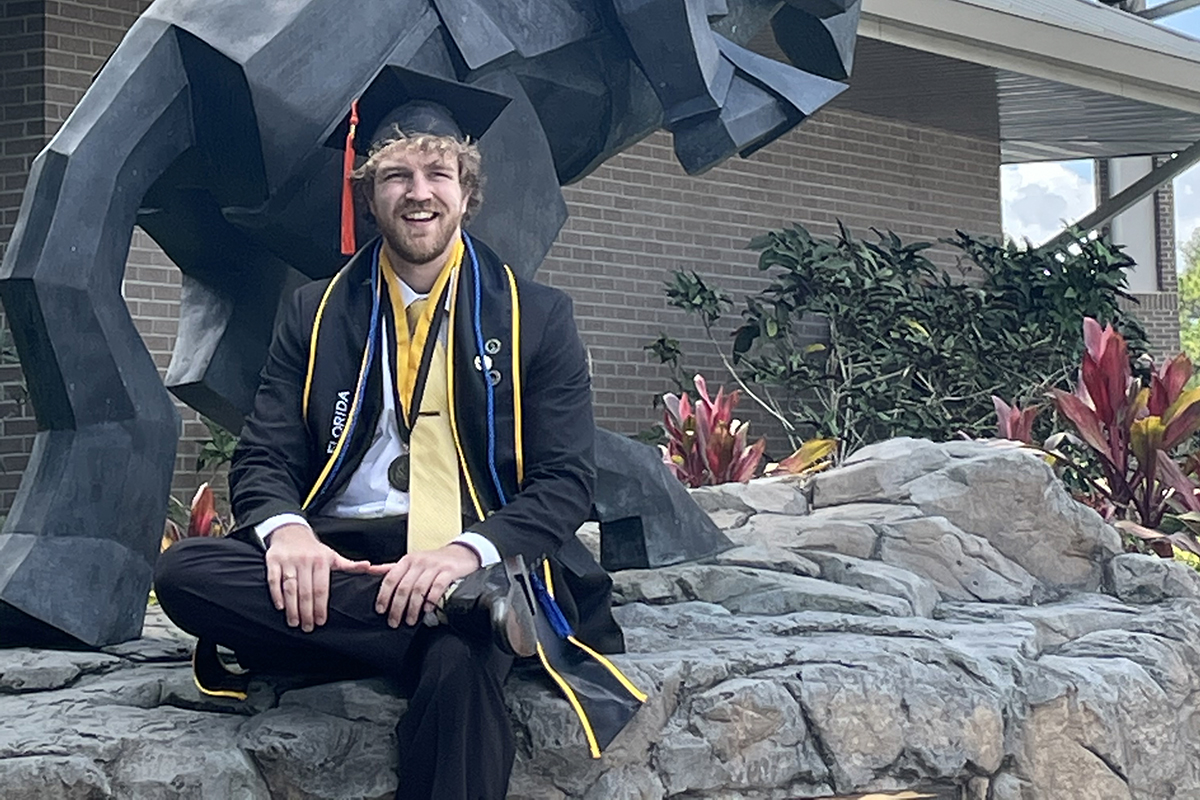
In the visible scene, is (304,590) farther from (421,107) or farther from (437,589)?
(421,107)

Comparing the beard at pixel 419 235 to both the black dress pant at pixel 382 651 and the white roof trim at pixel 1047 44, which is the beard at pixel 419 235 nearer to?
the black dress pant at pixel 382 651

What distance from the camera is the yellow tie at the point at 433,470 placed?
293cm

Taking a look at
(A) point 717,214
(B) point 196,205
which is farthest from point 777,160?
(B) point 196,205

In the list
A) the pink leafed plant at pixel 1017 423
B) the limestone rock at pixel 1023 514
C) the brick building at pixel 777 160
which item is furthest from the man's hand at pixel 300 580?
the pink leafed plant at pixel 1017 423

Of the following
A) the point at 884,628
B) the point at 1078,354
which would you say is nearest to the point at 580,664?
the point at 884,628

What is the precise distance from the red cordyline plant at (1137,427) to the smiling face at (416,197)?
14.7 feet

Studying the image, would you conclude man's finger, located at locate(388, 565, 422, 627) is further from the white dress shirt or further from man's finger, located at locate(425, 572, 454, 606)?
the white dress shirt

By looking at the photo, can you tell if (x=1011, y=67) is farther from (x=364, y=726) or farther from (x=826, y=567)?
(x=364, y=726)

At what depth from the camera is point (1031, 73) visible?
31.8 ft

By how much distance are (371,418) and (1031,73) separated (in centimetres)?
751

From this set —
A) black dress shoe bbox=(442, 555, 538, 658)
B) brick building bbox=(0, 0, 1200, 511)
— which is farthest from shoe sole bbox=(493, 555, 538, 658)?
brick building bbox=(0, 0, 1200, 511)

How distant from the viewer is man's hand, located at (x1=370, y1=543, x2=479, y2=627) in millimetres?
2695

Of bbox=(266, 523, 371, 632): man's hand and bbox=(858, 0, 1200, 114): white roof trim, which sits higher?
bbox=(858, 0, 1200, 114): white roof trim

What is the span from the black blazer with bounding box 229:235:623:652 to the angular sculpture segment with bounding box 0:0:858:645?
36 cm
